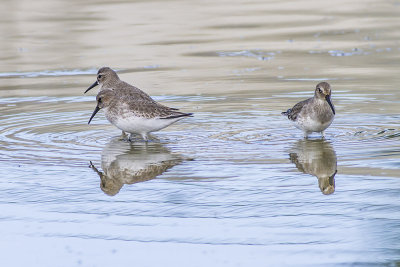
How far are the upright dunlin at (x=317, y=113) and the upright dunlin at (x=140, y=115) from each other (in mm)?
1662

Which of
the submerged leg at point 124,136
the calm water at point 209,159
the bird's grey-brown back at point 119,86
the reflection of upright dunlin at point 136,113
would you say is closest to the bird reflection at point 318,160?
the calm water at point 209,159

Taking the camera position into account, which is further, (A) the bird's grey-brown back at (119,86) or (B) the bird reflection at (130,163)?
(A) the bird's grey-brown back at (119,86)

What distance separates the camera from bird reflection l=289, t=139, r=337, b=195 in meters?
8.90

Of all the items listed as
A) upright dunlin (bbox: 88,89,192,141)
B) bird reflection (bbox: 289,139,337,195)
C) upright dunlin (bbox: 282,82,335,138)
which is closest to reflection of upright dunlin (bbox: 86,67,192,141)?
upright dunlin (bbox: 88,89,192,141)

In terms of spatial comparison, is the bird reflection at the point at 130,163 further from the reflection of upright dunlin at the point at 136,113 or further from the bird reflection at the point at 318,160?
the bird reflection at the point at 318,160

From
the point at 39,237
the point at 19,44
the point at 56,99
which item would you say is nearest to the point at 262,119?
the point at 56,99

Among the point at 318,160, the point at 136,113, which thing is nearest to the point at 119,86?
the point at 136,113

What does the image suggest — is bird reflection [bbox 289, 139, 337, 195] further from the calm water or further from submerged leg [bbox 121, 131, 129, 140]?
submerged leg [bbox 121, 131, 129, 140]

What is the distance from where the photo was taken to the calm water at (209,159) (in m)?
7.01

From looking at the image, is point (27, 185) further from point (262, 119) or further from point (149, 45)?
point (149, 45)

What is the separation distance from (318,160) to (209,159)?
1376 millimetres

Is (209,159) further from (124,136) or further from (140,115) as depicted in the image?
(124,136)

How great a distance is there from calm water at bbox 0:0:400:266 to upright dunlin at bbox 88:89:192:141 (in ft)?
0.89

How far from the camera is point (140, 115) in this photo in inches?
455
